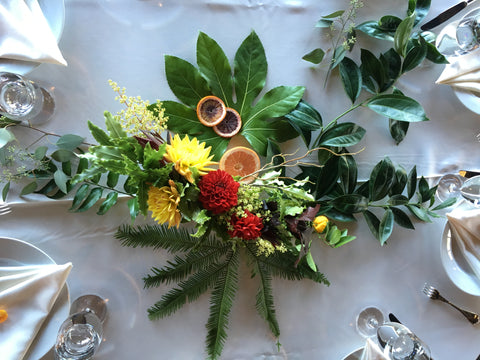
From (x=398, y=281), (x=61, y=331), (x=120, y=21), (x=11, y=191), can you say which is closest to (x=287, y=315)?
(x=398, y=281)

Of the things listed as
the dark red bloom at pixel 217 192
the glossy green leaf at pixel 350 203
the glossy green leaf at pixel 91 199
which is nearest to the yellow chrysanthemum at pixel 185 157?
the dark red bloom at pixel 217 192

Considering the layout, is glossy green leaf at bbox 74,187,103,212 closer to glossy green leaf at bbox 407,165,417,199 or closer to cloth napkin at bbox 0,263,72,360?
cloth napkin at bbox 0,263,72,360

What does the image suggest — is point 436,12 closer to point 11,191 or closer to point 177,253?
point 177,253

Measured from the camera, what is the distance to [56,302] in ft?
3.54

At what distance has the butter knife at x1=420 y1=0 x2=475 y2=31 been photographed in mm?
1211

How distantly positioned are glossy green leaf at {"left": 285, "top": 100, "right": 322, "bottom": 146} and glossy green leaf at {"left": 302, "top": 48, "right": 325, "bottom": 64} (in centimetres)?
16

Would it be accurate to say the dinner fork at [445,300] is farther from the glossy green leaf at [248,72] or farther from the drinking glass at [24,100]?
the drinking glass at [24,100]

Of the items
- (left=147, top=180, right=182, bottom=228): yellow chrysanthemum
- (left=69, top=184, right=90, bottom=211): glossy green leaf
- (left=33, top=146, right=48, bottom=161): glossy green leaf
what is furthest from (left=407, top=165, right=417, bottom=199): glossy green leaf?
(left=33, top=146, right=48, bottom=161): glossy green leaf

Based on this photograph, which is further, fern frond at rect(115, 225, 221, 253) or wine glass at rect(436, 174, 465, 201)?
wine glass at rect(436, 174, 465, 201)

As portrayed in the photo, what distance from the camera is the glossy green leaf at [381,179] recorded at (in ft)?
3.78

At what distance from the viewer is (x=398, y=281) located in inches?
49.8

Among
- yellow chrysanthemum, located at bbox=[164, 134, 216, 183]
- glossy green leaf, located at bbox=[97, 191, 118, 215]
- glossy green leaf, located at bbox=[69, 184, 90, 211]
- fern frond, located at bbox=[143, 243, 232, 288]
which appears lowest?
fern frond, located at bbox=[143, 243, 232, 288]

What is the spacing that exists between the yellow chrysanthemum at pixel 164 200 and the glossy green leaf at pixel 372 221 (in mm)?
664

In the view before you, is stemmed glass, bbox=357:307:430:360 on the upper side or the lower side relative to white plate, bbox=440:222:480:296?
lower
